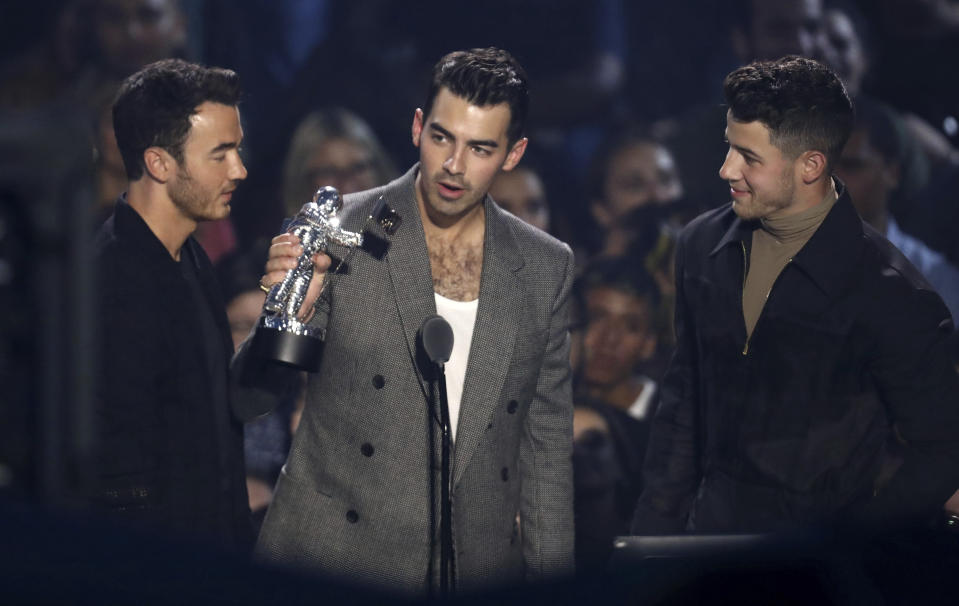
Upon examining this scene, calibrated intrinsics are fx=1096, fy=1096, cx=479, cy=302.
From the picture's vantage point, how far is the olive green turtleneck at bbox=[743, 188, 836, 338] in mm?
3031

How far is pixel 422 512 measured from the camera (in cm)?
293

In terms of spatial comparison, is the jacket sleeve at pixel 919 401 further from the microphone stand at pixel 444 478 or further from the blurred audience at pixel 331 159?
the blurred audience at pixel 331 159

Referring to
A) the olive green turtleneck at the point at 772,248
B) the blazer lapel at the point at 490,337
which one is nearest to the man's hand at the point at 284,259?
the blazer lapel at the point at 490,337

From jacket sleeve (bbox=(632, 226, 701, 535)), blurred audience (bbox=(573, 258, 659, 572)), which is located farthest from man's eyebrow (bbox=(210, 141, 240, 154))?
blurred audience (bbox=(573, 258, 659, 572))

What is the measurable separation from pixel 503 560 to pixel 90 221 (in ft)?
7.13

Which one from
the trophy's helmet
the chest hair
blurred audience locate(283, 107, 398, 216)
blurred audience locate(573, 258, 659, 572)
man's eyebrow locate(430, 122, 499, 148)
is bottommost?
blurred audience locate(573, 258, 659, 572)

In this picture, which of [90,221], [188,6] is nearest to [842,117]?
[90,221]

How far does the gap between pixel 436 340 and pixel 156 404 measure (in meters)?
0.85

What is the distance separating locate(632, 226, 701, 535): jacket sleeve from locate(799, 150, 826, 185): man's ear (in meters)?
0.47

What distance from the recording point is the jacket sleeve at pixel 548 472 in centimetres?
310

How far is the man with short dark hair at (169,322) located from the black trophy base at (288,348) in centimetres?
30

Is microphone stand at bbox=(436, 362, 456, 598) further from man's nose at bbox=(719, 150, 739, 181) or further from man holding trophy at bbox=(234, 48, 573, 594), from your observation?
man's nose at bbox=(719, 150, 739, 181)

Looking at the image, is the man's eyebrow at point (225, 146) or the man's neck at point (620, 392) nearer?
the man's eyebrow at point (225, 146)

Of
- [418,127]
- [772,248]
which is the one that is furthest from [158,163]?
[772,248]
